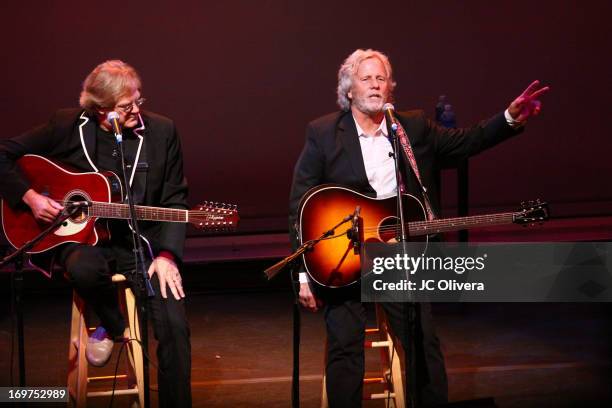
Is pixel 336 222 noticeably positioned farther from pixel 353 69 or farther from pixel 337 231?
pixel 353 69

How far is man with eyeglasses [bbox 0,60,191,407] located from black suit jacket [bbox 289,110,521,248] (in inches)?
26.3

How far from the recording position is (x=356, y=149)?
4.65 m

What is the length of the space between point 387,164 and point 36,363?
2831 millimetres

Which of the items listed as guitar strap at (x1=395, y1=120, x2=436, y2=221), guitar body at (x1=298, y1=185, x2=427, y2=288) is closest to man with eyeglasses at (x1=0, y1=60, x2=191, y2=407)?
guitar body at (x1=298, y1=185, x2=427, y2=288)

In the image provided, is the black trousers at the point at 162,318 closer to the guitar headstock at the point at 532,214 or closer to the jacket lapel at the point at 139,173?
the jacket lapel at the point at 139,173

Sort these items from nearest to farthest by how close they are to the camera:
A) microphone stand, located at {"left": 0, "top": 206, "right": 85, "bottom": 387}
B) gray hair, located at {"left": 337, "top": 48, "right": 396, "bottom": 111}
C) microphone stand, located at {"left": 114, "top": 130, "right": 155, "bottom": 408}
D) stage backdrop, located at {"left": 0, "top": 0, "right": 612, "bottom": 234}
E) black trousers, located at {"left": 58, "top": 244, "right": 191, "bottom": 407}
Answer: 1. microphone stand, located at {"left": 114, "top": 130, "right": 155, "bottom": 408}
2. microphone stand, located at {"left": 0, "top": 206, "right": 85, "bottom": 387}
3. black trousers, located at {"left": 58, "top": 244, "right": 191, "bottom": 407}
4. gray hair, located at {"left": 337, "top": 48, "right": 396, "bottom": 111}
5. stage backdrop, located at {"left": 0, "top": 0, "right": 612, "bottom": 234}

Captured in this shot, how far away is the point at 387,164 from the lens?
15.2 feet

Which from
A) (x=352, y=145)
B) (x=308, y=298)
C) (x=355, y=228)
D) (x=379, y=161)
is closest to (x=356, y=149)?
(x=352, y=145)

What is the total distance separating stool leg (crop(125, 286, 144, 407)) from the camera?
15.0ft

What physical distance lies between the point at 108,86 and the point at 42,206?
69cm

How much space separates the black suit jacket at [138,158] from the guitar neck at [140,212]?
62 mm

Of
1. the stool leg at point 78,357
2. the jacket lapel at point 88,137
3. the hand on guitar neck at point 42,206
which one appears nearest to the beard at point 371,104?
the jacket lapel at point 88,137

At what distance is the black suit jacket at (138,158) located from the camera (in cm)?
461

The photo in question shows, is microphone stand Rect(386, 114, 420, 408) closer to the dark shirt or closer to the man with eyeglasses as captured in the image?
the man with eyeglasses
